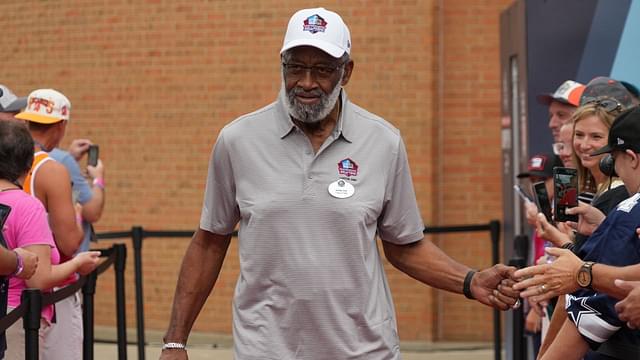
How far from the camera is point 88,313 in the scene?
719 centimetres

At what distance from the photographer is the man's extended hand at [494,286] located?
4.61m

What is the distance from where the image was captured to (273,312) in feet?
14.4

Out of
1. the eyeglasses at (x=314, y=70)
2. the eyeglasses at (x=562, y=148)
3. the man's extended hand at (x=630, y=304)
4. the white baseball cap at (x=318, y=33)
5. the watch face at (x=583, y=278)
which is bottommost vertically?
the man's extended hand at (x=630, y=304)

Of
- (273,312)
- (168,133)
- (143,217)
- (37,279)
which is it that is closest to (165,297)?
(143,217)

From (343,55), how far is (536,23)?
13.7ft

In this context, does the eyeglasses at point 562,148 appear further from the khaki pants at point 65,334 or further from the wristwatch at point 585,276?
the khaki pants at point 65,334

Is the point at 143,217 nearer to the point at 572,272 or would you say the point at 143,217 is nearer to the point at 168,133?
the point at 168,133

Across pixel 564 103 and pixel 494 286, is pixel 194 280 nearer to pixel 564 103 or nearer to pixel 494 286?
pixel 494 286

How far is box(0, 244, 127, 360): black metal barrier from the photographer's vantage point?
5.67 meters

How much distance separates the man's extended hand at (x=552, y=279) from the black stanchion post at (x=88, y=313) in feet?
10.6

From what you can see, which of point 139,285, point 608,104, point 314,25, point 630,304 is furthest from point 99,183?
point 630,304

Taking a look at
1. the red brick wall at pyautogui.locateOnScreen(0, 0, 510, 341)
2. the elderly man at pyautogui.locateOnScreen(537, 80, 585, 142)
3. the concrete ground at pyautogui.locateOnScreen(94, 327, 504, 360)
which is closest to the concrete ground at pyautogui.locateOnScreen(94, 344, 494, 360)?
the concrete ground at pyautogui.locateOnScreen(94, 327, 504, 360)

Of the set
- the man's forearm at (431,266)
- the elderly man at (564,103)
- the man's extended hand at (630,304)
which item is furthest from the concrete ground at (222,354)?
the man's extended hand at (630,304)

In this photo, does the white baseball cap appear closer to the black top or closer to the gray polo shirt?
the gray polo shirt
